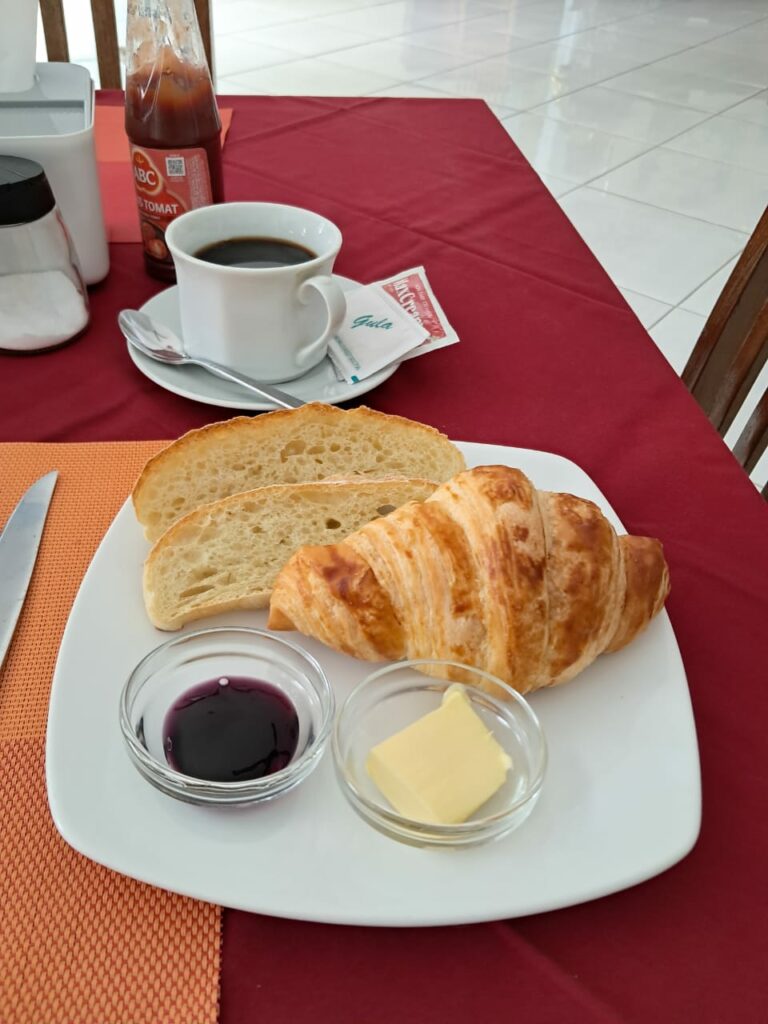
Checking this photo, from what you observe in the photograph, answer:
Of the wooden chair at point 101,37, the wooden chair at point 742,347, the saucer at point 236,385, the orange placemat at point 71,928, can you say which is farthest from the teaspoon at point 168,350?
the wooden chair at point 101,37

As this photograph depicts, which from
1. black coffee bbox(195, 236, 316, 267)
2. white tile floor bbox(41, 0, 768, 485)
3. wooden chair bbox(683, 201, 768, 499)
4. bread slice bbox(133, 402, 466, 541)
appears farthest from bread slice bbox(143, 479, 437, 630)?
white tile floor bbox(41, 0, 768, 485)

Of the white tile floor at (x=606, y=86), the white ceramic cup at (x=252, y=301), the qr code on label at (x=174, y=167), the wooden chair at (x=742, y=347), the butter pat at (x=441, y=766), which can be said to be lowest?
the white tile floor at (x=606, y=86)

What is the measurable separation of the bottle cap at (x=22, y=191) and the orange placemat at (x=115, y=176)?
0.94 feet

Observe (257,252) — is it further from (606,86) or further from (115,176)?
(606,86)

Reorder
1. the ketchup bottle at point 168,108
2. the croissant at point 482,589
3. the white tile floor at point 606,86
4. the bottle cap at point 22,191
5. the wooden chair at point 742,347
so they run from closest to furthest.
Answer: the croissant at point 482,589 < the bottle cap at point 22,191 < the ketchup bottle at point 168,108 < the wooden chair at point 742,347 < the white tile floor at point 606,86

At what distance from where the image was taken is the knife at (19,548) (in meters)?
0.67

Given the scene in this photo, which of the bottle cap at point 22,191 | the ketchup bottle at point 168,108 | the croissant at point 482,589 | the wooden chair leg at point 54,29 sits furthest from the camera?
the wooden chair leg at point 54,29

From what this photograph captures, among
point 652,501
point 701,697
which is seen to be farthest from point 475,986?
point 652,501

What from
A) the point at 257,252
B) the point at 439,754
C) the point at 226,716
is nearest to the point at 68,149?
the point at 257,252

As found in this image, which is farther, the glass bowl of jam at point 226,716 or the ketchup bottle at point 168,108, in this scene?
the ketchup bottle at point 168,108

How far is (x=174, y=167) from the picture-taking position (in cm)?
100

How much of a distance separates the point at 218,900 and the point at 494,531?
1.05ft

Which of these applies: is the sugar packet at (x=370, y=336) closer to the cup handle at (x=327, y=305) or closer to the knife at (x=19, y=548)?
the cup handle at (x=327, y=305)

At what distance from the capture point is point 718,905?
0.52 m
